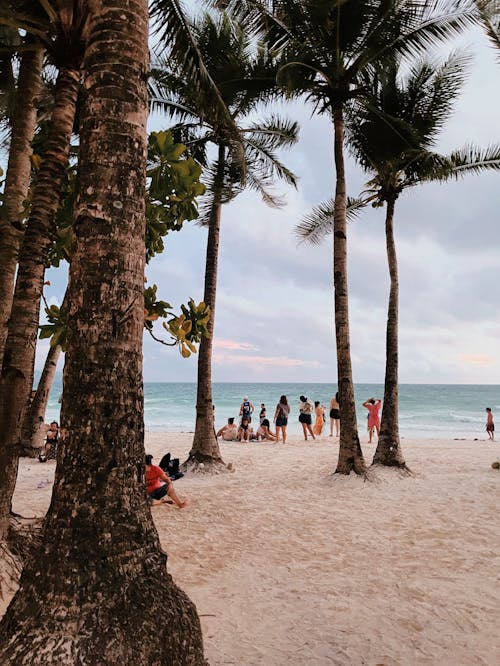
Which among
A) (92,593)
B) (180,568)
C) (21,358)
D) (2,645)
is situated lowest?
(180,568)

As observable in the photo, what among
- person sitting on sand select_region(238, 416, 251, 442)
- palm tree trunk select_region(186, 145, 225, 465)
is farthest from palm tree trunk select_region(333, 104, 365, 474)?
person sitting on sand select_region(238, 416, 251, 442)

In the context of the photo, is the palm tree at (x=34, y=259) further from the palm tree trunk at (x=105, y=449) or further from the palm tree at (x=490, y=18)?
the palm tree at (x=490, y=18)

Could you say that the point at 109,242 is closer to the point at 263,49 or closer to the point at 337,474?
the point at 337,474

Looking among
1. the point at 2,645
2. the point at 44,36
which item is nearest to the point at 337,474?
the point at 2,645

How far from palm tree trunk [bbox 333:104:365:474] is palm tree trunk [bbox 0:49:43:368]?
6.10 meters

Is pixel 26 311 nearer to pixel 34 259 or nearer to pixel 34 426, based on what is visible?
pixel 34 259

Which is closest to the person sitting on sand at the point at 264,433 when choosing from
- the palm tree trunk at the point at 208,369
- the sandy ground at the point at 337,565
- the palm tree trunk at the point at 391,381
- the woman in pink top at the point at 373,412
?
the woman in pink top at the point at 373,412

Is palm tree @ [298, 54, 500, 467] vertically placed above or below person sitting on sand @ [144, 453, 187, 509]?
above

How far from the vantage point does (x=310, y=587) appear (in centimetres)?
404

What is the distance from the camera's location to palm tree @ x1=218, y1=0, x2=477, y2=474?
8672 millimetres

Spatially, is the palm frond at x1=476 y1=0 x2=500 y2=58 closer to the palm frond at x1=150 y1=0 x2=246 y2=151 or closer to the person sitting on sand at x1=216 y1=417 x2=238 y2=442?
the palm frond at x1=150 y1=0 x2=246 y2=151

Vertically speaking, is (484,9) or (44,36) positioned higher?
(484,9)

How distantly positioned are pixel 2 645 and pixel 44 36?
14.0 ft

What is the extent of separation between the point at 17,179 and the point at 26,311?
194cm
